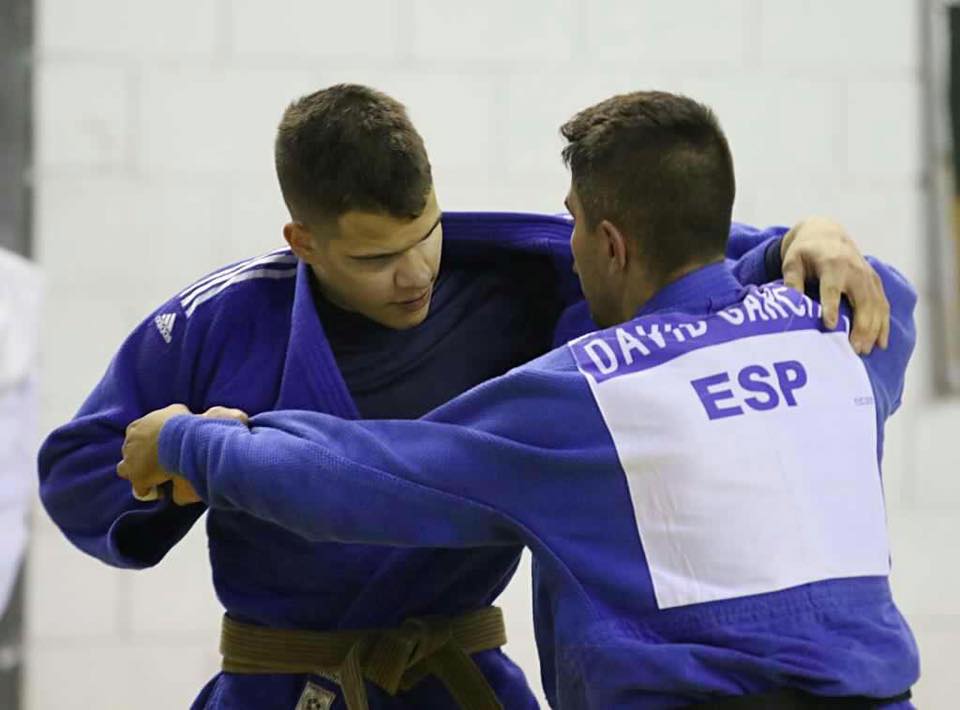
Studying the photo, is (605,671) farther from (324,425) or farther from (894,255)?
(894,255)

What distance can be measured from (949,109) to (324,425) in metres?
1.92

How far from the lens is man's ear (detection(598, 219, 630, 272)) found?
1.36m

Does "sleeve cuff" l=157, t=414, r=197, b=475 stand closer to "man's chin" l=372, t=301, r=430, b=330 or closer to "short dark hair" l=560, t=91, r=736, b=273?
"man's chin" l=372, t=301, r=430, b=330

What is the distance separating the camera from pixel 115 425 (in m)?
1.52

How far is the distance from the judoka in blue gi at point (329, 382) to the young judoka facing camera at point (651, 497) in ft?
0.67

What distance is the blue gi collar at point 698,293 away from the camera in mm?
1344

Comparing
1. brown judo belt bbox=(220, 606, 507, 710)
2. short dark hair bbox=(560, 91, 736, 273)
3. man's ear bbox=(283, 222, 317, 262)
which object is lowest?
brown judo belt bbox=(220, 606, 507, 710)

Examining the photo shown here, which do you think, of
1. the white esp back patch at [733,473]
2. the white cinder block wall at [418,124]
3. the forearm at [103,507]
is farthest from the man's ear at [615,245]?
the white cinder block wall at [418,124]

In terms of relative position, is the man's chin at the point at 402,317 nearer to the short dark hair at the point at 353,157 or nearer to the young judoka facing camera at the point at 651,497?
the short dark hair at the point at 353,157

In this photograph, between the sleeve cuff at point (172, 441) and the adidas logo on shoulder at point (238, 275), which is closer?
the sleeve cuff at point (172, 441)

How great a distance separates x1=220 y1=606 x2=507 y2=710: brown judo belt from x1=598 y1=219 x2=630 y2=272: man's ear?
0.43 m

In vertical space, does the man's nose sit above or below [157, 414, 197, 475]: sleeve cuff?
above

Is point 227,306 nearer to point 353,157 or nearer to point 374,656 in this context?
point 353,157

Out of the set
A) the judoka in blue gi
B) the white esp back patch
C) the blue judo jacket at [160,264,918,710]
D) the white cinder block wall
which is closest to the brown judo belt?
the judoka in blue gi
